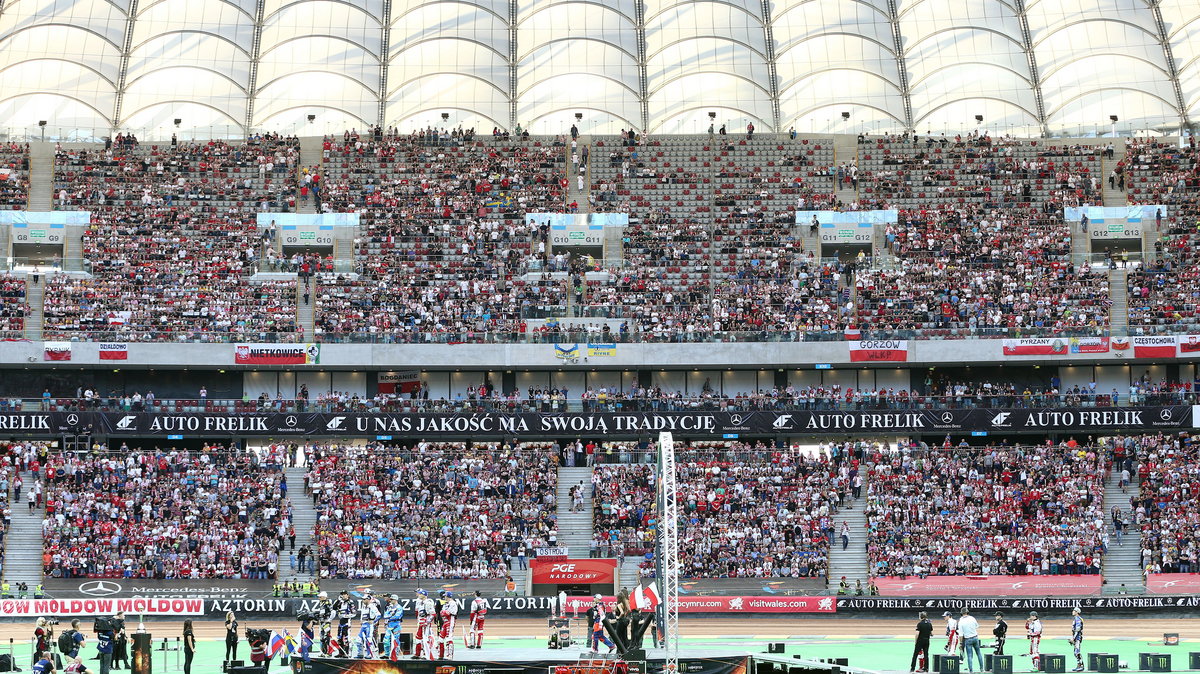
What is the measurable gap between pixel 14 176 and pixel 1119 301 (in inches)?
1984

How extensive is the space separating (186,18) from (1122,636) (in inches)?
1937

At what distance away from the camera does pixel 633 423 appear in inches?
2227

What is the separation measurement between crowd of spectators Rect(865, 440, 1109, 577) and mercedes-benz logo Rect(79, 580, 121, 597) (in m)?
25.3

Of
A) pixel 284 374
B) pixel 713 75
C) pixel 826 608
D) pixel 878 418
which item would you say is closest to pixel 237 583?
pixel 284 374

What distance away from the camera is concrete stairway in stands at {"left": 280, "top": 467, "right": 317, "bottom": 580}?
4878 centimetres

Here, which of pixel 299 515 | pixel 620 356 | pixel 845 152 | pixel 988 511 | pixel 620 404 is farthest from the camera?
pixel 845 152

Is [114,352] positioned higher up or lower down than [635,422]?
higher up

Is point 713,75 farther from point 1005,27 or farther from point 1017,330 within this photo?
point 1017,330

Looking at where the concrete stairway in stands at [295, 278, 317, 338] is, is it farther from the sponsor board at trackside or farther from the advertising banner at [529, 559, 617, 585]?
the advertising banner at [529, 559, 617, 585]

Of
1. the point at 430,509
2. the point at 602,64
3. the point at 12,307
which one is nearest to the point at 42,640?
the point at 430,509

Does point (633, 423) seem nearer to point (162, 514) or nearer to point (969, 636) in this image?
point (162, 514)

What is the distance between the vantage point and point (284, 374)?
61156 millimetres

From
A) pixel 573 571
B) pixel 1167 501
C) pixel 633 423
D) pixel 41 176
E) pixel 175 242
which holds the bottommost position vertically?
pixel 573 571

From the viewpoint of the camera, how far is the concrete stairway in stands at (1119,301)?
194 ft
